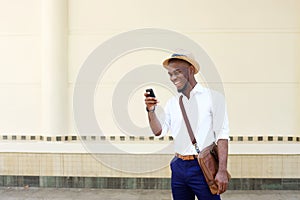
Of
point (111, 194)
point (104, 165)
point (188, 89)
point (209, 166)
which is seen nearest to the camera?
point (209, 166)

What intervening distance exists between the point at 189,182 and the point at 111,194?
2.40 meters

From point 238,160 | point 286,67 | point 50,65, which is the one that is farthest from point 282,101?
point 50,65

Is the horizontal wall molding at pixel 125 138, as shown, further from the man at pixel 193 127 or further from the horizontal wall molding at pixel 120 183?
the man at pixel 193 127

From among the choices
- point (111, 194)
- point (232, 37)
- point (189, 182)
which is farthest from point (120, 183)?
point (232, 37)

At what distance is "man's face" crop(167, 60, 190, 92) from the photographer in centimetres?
254

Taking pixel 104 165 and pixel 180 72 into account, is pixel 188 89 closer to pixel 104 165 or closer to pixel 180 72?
pixel 180 72

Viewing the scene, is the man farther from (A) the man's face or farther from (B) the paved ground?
(B) the paved ground

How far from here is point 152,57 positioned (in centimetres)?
482

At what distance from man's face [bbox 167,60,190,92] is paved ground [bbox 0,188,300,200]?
2.46 m

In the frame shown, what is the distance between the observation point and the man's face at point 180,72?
8.35ft

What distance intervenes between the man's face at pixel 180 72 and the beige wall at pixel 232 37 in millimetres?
2287

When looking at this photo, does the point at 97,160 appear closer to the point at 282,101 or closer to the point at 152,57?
the point at 152,57

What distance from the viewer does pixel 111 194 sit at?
4.69m

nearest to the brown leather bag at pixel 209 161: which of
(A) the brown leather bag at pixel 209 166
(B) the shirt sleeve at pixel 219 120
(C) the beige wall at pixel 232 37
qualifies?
(A) the brown leather bag at pixel 209 166
